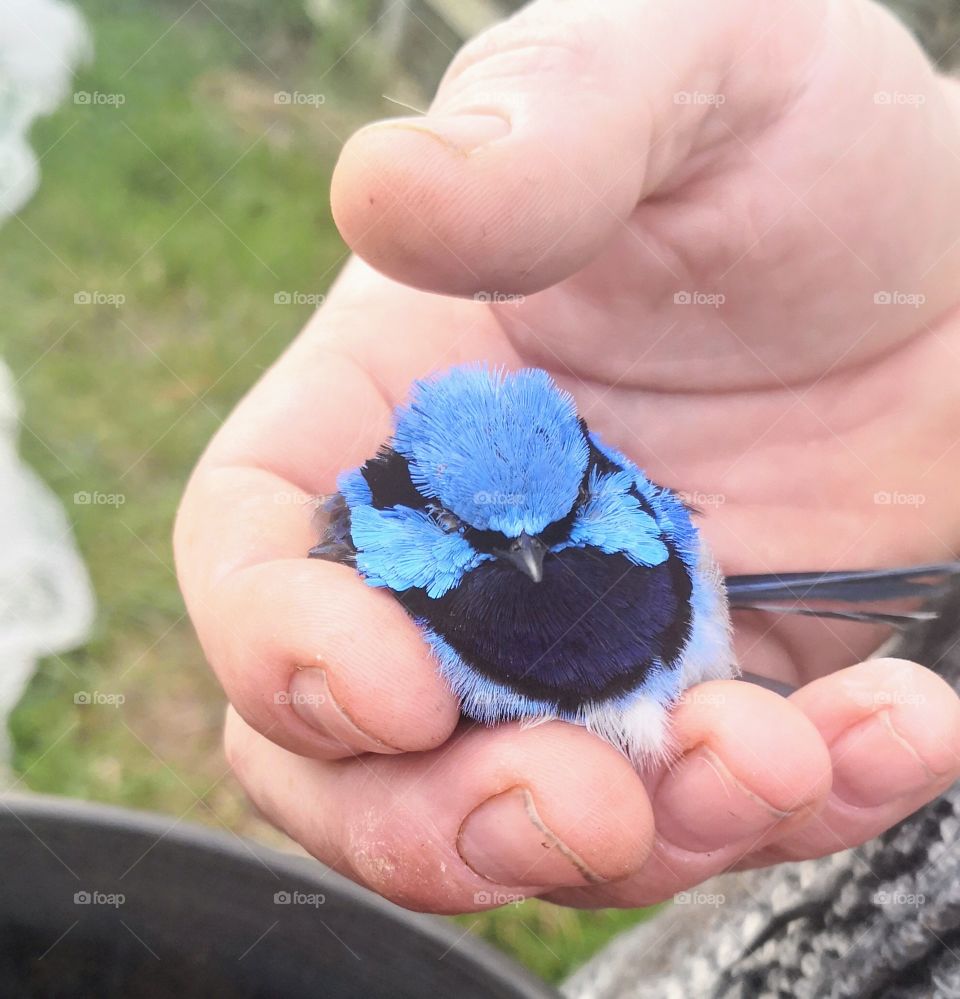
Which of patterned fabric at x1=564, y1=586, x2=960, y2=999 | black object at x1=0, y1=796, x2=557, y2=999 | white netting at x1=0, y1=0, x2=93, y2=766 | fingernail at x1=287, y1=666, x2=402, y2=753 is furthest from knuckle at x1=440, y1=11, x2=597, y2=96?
white netting at x1=0, y1=0, x2=93, y2=766

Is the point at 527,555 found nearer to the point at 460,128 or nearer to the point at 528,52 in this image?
the point at 460,128

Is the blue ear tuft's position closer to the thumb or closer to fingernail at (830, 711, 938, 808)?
the thumb

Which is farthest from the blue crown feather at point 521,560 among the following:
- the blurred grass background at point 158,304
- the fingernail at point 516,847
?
the blurred grass background at point 158,304

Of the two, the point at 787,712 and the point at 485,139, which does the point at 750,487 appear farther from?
the point at 485,139

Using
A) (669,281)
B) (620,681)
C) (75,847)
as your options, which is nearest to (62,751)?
(75,847)

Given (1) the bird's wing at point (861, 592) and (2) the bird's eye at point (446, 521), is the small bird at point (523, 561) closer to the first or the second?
(2) the bird's eye at point (446, 521)
